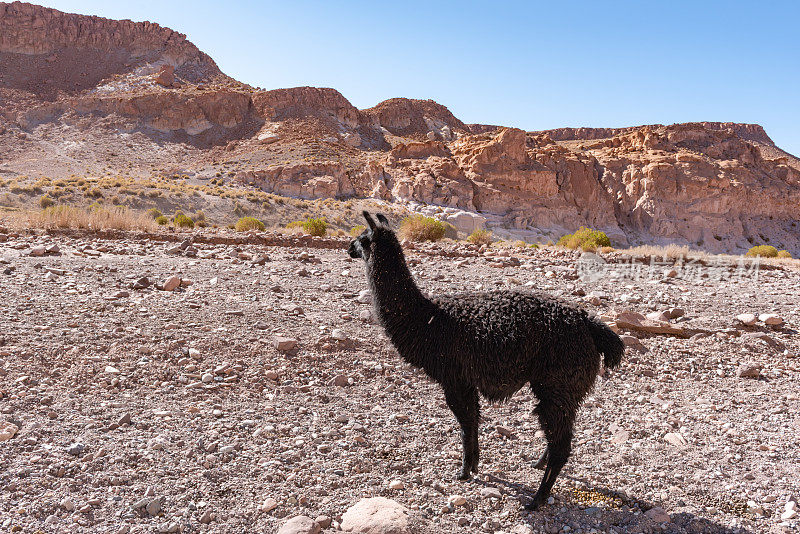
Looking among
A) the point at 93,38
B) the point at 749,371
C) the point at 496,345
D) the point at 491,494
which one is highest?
the point at 93,38

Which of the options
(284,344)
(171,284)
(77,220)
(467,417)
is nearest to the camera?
(467,417)

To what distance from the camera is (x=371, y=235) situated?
3713mm

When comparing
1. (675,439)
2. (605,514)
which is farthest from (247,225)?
(605,514)

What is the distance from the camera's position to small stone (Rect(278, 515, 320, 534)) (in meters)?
2.79

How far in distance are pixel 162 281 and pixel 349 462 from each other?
5.44 metres

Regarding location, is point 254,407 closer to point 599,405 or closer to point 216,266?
point 599,405

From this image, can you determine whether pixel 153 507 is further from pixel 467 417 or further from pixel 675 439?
pixel 675 439

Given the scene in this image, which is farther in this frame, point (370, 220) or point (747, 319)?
point (747, 319)

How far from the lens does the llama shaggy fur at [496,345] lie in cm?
316

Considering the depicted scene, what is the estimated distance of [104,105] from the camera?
212 feet

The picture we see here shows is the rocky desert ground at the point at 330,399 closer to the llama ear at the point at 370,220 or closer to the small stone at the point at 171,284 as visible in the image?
the small stone at the point at 171,284

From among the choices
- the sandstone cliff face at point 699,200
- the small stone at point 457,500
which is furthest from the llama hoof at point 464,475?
the sandstone cliff face at point 699,200

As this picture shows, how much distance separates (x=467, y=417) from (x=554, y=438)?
24.3 inches

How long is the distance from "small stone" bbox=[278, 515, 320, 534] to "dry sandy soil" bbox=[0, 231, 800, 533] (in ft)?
0.30
